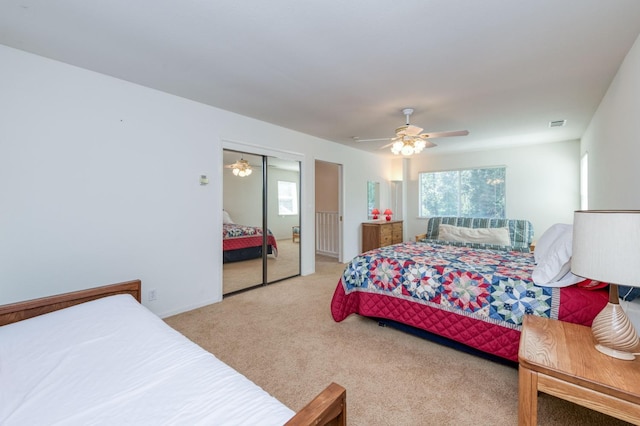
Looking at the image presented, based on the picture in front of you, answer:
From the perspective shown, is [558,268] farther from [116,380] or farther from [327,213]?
[327,213]

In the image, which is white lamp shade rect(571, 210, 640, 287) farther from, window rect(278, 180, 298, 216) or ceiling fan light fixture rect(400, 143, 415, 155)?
window rect(278, 180, 298, 216)

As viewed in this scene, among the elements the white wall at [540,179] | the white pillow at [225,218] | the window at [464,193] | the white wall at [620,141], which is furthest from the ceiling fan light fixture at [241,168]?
the white wall at [540,179]

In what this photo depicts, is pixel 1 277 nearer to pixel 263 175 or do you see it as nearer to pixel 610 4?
pixel 263 175

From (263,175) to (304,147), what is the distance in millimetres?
979

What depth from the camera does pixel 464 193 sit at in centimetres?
609

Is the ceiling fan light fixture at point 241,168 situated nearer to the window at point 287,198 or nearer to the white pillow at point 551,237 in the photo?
the window at point 287,198

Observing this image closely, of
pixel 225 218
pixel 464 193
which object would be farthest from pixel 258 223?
pixel 464 193

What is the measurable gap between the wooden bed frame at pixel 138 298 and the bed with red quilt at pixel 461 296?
1.72 metres

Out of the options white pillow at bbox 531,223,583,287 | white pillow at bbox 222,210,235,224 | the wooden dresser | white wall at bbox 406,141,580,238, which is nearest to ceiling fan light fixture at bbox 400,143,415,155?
white pillow at bbox 531,223,583,287

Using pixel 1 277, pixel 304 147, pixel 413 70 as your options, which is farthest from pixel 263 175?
pixel 1 277

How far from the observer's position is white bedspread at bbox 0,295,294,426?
85 cm

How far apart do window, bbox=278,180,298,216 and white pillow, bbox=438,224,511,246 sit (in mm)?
2687

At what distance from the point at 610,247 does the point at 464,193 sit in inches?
210

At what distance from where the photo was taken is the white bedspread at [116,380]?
85cm
